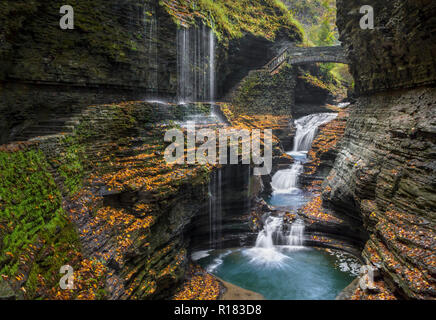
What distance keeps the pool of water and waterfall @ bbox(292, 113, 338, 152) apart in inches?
489

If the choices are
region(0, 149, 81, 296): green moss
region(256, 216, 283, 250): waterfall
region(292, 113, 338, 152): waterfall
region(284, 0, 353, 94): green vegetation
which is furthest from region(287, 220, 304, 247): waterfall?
region(284, 0, 353, 94): green vegetation

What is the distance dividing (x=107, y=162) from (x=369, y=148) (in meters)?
10.7

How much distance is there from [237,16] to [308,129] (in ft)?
41.5

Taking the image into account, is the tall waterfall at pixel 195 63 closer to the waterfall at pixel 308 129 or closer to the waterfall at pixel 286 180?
the waterfall at pixel 286 180

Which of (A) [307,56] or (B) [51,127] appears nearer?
(B) [51,127]

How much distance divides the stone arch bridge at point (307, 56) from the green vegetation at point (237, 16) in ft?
8.32

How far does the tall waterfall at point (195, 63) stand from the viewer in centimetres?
1566

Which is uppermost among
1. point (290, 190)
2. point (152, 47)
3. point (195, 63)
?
point (195, 63)

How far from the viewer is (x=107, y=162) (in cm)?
876

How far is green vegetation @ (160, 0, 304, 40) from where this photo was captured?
1582cm

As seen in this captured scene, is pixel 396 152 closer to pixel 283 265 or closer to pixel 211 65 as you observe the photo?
pixel 283 265

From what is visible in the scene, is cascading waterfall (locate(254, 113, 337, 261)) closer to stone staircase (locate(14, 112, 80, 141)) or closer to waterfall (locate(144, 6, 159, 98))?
stone staircase (locate(14, 112, 80, 141))

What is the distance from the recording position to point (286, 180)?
60.3 ft

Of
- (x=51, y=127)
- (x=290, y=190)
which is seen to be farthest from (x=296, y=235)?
(x=51, y=127)
